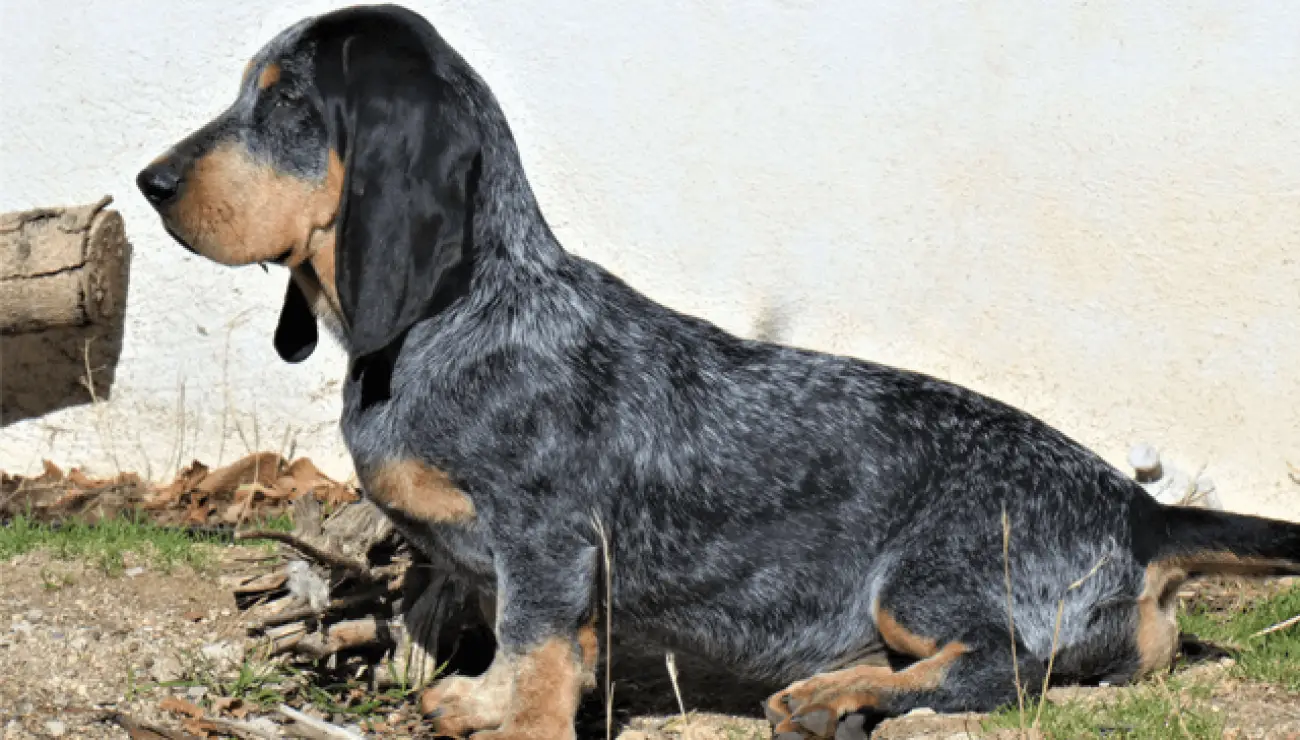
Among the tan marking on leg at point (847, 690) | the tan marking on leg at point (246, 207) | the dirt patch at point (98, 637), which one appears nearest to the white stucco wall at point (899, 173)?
the dirt patch at point (98, 637)

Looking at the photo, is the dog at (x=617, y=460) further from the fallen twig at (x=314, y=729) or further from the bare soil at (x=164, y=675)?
the fallen twig at (x=314, y=729)

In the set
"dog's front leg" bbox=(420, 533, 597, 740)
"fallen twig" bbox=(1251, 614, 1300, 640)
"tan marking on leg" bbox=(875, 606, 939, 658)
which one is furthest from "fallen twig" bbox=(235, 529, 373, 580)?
"fallen twig" bbox=(1251, 614, 1300, 640)

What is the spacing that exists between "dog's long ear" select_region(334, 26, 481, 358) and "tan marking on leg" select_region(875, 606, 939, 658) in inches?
63.2

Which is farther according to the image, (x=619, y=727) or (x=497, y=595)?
(x=619, y=727)

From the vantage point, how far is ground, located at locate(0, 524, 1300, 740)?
4738 millimetres

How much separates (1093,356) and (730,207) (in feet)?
5.08

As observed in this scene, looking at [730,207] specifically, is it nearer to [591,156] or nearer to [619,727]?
[591,156]

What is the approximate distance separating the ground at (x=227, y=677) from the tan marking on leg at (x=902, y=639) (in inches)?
9.9

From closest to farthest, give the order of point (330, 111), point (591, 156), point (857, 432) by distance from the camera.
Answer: point (330, 111) < point (857, 432) < point (591, 156)

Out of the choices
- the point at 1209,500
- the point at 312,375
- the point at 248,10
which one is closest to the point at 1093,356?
the point at 1209,500

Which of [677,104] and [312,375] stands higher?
[677,104]

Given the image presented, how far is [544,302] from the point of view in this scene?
492cm

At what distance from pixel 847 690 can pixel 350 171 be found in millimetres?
1985

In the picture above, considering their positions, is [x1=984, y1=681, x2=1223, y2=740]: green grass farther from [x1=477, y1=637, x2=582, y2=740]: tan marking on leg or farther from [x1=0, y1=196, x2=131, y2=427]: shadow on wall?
[x1=0, y1=196, x2=131, y2=427]: shadow on wall
